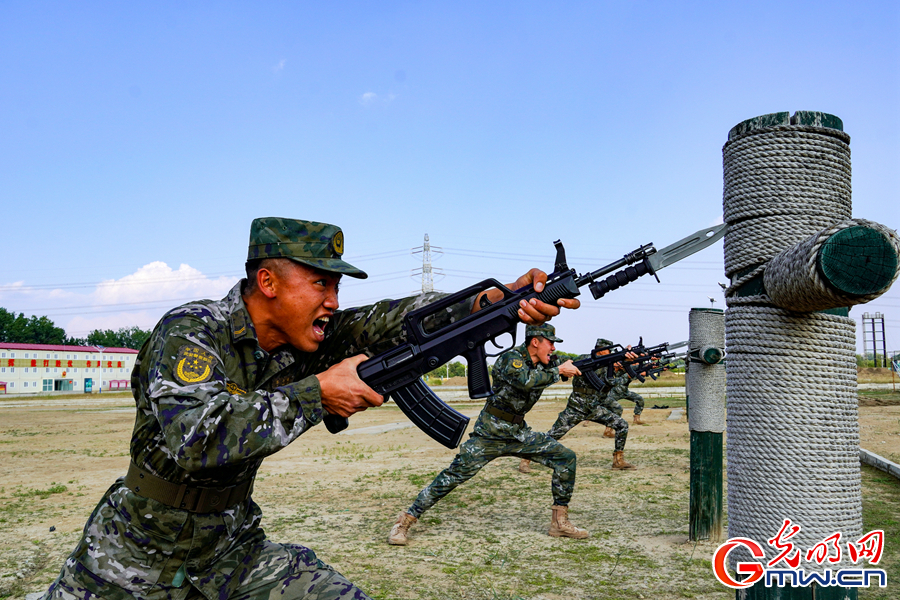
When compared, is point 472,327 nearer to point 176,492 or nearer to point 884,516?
point 176,492

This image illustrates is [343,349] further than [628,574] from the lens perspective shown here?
No

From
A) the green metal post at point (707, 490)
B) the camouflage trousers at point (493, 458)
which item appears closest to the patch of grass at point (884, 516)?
the green metal post at point (707, 490)

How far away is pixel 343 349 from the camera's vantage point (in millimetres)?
3129

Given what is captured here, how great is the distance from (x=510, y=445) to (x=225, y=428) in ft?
15.1

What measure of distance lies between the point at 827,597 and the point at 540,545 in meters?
4.06

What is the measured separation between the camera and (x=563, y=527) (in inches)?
236

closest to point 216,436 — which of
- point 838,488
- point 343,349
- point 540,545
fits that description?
point 343,349

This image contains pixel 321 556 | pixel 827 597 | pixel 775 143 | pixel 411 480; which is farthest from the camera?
pixel 411 480

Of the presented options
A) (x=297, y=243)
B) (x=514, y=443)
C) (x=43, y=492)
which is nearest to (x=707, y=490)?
(x=514, y=443)

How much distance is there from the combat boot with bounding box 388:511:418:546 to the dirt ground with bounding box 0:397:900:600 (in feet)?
0.26

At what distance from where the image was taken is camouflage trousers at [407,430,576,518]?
6062 mm

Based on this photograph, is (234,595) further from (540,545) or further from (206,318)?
(540,545)

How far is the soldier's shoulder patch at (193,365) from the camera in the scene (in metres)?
2.19

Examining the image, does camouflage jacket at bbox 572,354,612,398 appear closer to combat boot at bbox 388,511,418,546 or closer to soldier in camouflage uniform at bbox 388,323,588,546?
soldier in camouflage uniform at bbox 388,323,588,546
